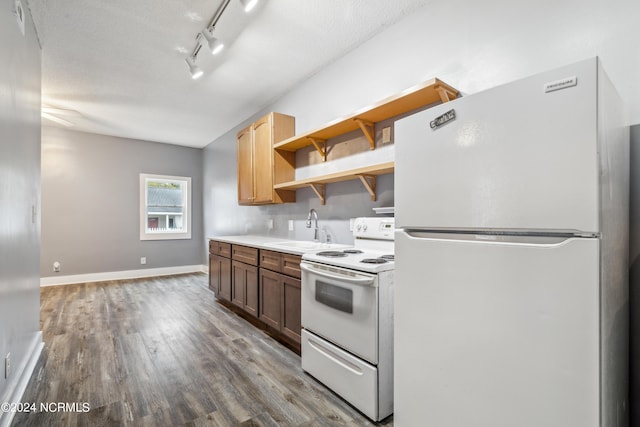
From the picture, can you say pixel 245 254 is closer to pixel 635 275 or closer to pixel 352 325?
pixel 352 325

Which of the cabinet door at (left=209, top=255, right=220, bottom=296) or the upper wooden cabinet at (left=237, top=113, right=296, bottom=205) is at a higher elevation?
the upper wooden cabinet at (left=237, top=113, right=296, bottom=205)

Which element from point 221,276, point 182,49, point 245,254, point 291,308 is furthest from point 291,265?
point 182,49

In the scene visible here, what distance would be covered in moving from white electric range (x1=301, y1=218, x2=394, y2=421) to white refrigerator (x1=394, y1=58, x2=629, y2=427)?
266mm

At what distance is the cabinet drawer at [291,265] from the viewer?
8.14 feet

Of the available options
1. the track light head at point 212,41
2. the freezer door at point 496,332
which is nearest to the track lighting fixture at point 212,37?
the track light head at point 212,41

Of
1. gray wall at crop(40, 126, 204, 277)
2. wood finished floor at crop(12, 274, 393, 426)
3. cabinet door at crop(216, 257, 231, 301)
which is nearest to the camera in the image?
wood finished floor at crop(12, 274, 393, 426)

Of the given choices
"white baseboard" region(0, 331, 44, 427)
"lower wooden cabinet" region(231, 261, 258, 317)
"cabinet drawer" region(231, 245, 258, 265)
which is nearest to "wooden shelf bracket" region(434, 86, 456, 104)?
"cabinet drawer" region(231, 245, 258, 265)

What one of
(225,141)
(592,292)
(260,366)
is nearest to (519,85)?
(592,292)

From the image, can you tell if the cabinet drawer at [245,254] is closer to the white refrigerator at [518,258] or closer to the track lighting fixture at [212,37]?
the track lighting fixture at [212,37]

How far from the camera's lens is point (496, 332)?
111 cm

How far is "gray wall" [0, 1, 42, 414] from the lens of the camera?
5.46ft

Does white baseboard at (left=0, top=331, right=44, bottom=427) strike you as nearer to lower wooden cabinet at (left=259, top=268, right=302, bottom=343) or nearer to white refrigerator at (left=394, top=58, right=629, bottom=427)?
lower wooden cabinet at (left=259, top=268, right=302, bottom=343)

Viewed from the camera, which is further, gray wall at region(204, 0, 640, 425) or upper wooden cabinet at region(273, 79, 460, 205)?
upper wooden cabinet at region(273, 79, 460, 205)

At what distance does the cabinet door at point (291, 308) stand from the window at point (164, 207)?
4.51 m
